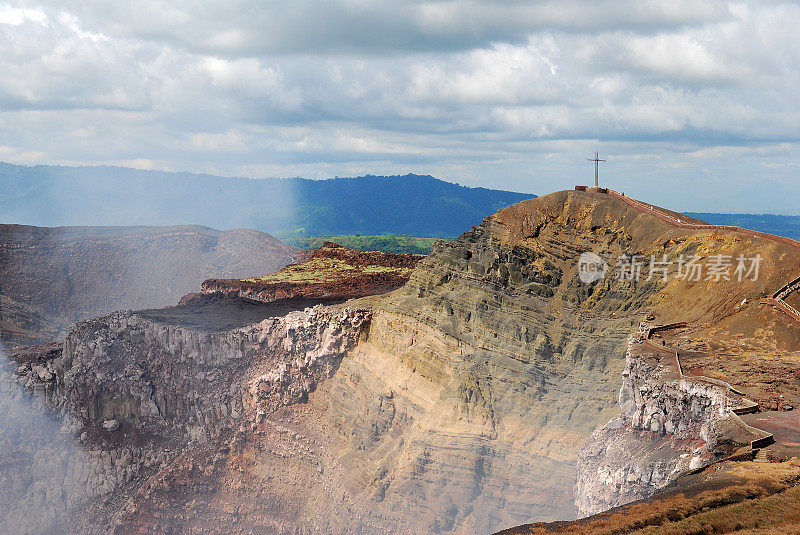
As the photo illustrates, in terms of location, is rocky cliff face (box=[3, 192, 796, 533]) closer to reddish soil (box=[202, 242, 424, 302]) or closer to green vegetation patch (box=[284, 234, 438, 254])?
reddish soil (box=[202, 242, 424, 302])

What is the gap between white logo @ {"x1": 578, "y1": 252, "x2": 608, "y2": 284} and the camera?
47719 millimetres

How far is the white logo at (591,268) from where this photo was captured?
47719mm

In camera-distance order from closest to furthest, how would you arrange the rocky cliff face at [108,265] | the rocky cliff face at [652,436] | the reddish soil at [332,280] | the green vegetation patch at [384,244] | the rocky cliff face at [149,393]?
1. the rocky cliff face at [652,436]
2. the rocky cliff face at [149,393]
3. the reddish soil at [332,280]
4. the rocky cliff face at [108,265]
5. the green vegetation patch at [384,244]

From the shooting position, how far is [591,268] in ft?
158

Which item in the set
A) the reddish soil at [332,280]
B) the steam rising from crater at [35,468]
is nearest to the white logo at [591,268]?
the reddish soil at [332,280]

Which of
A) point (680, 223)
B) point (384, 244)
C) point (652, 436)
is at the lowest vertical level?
point (384, 244)

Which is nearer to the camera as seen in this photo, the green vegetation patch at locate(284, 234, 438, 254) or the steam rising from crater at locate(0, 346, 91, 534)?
the steam rising from crater at locate(0, 346, 91, 534)

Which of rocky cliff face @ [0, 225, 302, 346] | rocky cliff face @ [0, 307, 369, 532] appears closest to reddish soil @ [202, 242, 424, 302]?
rocky cliff face @ [0, 307, 369, 532]

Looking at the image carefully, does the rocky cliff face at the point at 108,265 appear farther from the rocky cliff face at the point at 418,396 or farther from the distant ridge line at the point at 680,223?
the distant ridge line at the point at 680,223

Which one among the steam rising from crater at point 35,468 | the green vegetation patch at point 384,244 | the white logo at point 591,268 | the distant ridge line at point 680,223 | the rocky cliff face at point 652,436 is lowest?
the steam rising from crater at point 35,468

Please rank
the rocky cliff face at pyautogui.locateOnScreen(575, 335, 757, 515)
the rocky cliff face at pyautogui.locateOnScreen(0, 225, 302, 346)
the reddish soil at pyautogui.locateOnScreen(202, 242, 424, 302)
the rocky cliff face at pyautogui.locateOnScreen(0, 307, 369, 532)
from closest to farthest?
1. the rocky cliff face at pyautogui.locateOnScreen(575, 335, 757, 515)
2. the rocky cliff face at pyautogui.locateOnScreen(0, 307, 369, 532)
3. the reddish soil at pyautogui.locateOnScreen(202, 242, 424, 302)
4. the rocky cliff face at pyautogui.locateOnScreen(0, 225, 302, 346)

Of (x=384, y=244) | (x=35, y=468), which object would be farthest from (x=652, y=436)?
(x=384, y=244)

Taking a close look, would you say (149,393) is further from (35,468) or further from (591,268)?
(591,268)

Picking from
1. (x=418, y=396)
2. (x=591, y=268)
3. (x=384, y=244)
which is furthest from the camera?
(x=384, y=244)
